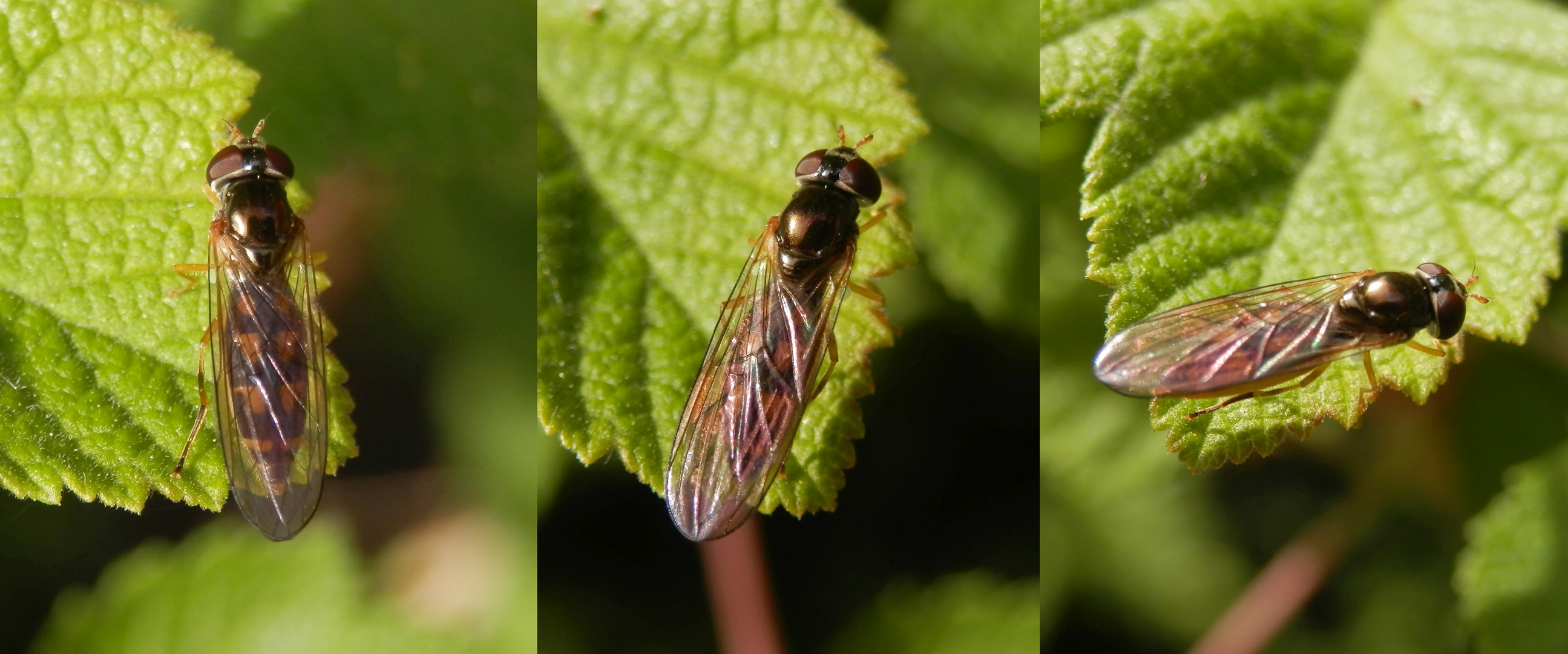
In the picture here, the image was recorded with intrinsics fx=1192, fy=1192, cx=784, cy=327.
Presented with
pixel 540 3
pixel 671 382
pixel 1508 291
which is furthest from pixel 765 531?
pixel 1508 291

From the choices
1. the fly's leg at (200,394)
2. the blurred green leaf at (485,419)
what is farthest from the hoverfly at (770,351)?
the blurred green leaf at (485,419)

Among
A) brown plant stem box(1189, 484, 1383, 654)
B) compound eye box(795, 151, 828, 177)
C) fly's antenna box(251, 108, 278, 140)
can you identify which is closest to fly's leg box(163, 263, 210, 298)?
fly's antenna box(251, 108, 278, 140)

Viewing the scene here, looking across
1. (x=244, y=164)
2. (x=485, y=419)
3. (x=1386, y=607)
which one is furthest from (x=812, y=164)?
(x=1386, y=607)

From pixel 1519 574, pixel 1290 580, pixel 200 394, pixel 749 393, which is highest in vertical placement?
pixel 200 394

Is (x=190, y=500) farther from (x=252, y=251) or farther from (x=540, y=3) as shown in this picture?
(x=540, y=3)

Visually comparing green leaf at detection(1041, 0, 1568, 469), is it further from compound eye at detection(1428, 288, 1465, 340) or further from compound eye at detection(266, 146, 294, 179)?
compound eye at detection(266, 146, 294, 179)

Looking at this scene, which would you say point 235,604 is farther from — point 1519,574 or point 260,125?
point 1519,574
